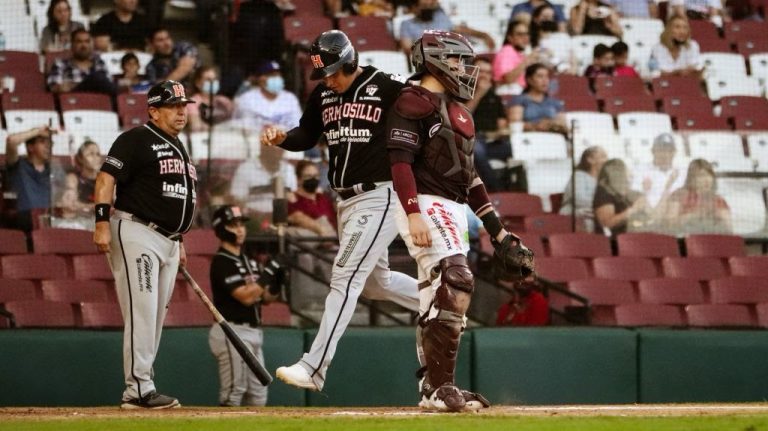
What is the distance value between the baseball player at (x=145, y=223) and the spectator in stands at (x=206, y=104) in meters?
3.93

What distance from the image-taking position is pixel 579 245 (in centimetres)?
1113

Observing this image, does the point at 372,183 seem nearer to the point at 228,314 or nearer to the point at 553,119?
the point at 228,314

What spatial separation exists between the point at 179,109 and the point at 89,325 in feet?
9.17

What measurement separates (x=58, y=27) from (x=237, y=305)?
518 cm

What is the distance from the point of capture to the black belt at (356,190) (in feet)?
22.3

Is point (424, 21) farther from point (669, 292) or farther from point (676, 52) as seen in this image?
point (669, 292)

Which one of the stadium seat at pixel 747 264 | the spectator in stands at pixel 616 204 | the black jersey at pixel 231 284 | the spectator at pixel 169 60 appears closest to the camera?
the black jersey at pixel 231 284

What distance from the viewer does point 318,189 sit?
36.2ft

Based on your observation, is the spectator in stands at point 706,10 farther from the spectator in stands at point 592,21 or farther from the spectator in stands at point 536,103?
the spectator in stands at point 536,103

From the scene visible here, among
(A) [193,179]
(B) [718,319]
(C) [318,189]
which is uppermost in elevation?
(A) [193,179]

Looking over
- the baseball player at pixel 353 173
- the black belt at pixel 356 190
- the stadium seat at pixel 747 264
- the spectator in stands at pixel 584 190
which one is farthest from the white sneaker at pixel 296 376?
the stadium seat at pixel 747 264

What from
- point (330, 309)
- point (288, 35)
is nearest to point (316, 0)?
point (288, 35)

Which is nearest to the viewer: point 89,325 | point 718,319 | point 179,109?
point 179,109

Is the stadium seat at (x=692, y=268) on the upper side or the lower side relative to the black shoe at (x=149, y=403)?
lower
